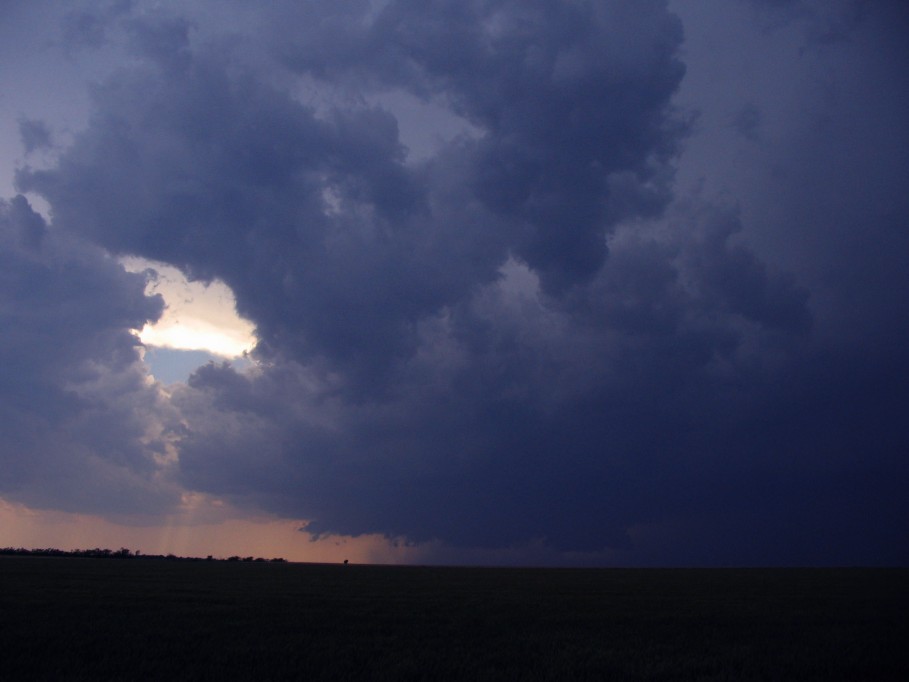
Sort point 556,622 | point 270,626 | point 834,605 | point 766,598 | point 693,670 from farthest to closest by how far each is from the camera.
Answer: point 766,598, point 834,605, point 556,622, point 270,626, point 693,670

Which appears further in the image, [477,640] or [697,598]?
[697,598]

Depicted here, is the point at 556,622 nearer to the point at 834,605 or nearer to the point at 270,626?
the point at 270,626

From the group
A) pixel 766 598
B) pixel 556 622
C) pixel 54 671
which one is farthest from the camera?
pixel 766 598

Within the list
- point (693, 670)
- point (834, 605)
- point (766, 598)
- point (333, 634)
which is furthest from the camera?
point (766, 598)

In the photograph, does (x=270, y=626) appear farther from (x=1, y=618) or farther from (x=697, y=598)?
(x=697, y=598)

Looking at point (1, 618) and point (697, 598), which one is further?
point (697, 598)

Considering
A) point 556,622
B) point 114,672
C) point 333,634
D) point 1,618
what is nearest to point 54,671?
point 114,672

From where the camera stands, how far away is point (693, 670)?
543 inches

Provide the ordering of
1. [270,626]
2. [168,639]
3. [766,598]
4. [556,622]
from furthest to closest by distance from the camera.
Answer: [766,598]
[556,622]
[270,626]
[168,639]

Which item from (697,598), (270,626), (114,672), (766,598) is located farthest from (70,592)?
(766,598)

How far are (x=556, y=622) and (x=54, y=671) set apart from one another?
14471mm

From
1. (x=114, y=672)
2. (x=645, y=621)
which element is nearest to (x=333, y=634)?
(x=114, y=672)

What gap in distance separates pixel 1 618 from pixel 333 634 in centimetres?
1032

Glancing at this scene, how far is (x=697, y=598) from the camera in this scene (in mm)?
32156
